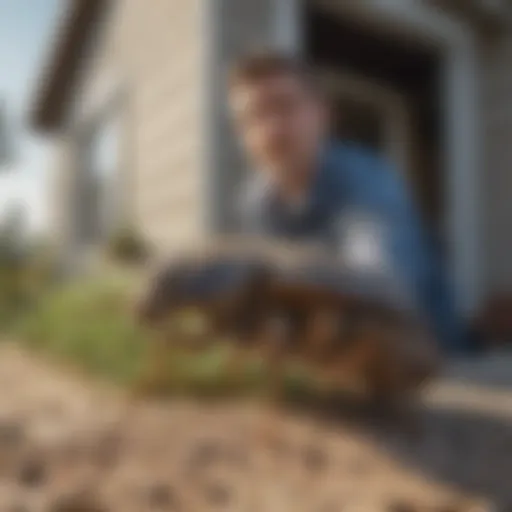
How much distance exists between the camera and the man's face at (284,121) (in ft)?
1.48

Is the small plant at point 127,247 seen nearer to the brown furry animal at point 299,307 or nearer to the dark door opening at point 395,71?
the brown furry animal at point 299,307

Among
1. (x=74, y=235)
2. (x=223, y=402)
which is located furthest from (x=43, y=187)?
(x=223, y=402)

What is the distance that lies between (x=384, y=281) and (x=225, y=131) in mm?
198

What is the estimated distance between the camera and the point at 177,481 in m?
0.46

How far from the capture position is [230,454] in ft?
1.76

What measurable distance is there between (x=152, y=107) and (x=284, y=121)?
16 cm

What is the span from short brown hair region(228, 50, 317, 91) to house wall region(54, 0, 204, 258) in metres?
0.04

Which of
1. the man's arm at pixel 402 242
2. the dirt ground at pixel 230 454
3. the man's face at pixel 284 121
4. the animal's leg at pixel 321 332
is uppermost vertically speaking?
the man's face at pixel 284 121

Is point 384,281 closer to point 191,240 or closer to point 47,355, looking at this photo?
point 191,240

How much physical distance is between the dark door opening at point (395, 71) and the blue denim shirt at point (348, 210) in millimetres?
267

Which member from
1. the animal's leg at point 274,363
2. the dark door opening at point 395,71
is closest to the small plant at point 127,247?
the animal's leg at point 274,363

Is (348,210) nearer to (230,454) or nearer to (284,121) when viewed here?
(284,121)

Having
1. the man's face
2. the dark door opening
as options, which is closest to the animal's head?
the man's face

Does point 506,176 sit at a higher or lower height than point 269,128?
higher
